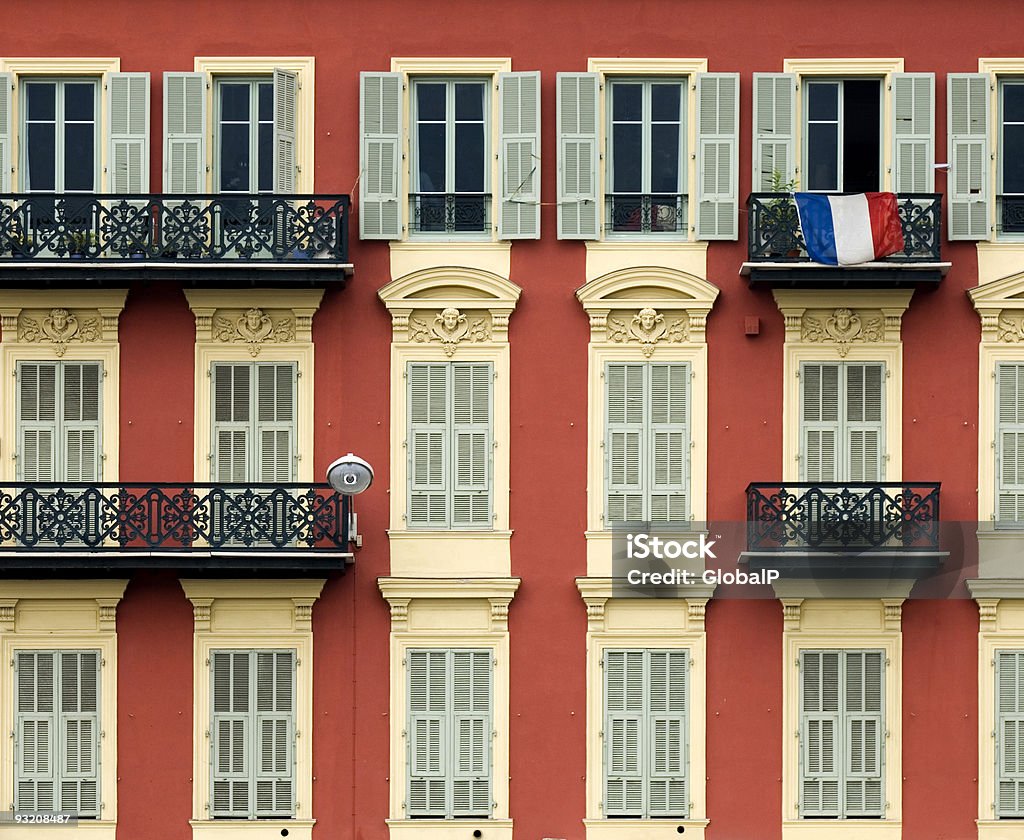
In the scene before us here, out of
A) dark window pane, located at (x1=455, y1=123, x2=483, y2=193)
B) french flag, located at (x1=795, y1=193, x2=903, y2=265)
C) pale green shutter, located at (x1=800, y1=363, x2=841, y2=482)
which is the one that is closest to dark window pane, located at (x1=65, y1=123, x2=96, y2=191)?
dark window pane, located at (x1=455, y1=123, x2=483, y2=193)

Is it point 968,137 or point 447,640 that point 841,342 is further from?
point 447,640

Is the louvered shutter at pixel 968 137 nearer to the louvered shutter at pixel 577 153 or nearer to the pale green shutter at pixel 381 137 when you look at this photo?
the louvered shutter at pixel 577 153

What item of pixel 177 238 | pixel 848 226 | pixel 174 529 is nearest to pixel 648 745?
pixel 174 529

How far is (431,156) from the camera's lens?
853 inches

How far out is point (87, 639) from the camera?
832 inches

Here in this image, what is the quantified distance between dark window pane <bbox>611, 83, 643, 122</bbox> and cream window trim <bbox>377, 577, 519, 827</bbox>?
21.0 feet

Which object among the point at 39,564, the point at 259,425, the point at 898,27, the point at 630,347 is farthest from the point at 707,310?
the point at 39,564

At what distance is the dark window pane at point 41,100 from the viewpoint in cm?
2170

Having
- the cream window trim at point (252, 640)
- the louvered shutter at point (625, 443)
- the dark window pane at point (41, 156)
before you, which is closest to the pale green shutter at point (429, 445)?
the cream window trim at point (252, 640)

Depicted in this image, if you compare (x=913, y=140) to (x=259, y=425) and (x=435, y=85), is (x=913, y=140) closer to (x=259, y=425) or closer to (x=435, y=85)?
(x=435, y=85)

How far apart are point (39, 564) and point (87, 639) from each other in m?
1.37

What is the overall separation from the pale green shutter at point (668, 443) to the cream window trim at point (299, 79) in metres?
5.36

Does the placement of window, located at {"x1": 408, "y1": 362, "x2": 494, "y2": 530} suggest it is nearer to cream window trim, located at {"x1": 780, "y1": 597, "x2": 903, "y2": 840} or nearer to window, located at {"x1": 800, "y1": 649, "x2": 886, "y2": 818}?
cream window trim, located at {"x1": 780, "y1": 597, "x2": 903, "y2": 840}

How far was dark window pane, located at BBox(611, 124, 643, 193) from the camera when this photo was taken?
21.7 metres
